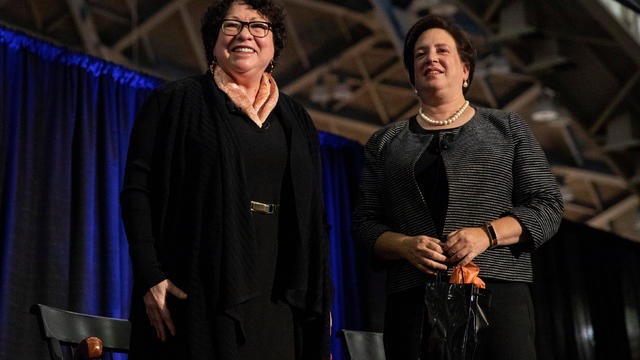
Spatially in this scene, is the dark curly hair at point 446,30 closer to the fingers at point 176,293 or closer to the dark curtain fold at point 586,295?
the fingers at point 176,293

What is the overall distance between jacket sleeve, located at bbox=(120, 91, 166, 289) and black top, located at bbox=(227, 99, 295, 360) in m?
0.21

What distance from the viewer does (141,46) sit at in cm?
870

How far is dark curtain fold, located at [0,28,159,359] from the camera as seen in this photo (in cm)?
486

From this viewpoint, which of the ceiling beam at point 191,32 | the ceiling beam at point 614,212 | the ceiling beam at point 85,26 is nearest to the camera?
the ceiling beam at point 85,26

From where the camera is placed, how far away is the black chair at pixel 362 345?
3615 mm

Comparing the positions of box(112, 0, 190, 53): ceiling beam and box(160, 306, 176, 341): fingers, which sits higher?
box(112, 0, 190, 53): ceiling beam

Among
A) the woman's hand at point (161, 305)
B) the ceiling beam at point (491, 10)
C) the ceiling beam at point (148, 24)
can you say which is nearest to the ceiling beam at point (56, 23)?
the ceiling beam at point (148, 24)

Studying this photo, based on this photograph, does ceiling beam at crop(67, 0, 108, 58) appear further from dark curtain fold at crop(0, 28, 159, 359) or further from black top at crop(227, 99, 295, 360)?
black top at crop(227, 99, 295, 360)

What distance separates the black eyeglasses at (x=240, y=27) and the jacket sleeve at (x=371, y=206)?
51 centimetres

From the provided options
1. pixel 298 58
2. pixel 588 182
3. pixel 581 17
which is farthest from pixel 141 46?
pixel 588 182

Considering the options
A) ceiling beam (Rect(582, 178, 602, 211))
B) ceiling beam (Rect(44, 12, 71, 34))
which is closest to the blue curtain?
ceiling beam (Rect(44, 12, 71, 34))

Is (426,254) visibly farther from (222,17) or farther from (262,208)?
(222,17)

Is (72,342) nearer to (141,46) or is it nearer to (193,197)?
(193,197)

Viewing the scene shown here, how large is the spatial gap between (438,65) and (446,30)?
129mm
